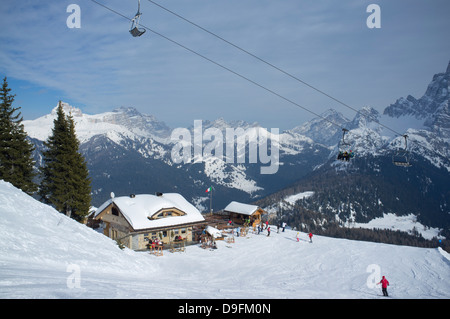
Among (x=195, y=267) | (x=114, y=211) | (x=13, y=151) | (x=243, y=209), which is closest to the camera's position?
(x=195, y=267)

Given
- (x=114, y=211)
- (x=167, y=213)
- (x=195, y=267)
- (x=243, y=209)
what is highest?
(x=243, y=209)

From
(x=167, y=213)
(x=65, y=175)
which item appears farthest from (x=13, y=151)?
(x=167, y=213)

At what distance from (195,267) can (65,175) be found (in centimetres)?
2210

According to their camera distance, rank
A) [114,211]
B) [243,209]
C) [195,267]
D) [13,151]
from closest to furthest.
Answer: [195,267]
[13,151]
[114,211]
[243,209]

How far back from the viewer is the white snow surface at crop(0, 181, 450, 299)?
14391 millimetres

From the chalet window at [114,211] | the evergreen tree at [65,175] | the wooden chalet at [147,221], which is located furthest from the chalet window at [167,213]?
the evergreen tree at [65,175]

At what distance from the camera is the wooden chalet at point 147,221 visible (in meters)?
36.0

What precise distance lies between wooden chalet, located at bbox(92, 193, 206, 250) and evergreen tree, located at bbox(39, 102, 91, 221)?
4.03 metres

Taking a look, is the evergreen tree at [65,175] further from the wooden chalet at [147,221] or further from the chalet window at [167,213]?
the chalet window at [167,213]

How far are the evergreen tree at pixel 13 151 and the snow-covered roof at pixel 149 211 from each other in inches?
425

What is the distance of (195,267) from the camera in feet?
92.7

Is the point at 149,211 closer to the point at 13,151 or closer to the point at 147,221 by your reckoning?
the point at 147,221

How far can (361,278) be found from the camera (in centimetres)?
2720

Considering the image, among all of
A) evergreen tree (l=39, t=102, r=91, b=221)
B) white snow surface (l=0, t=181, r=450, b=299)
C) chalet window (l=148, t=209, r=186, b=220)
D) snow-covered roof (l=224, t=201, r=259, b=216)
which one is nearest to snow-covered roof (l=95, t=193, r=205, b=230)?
chalet window (l=148, t=209, r=186, b=220)
